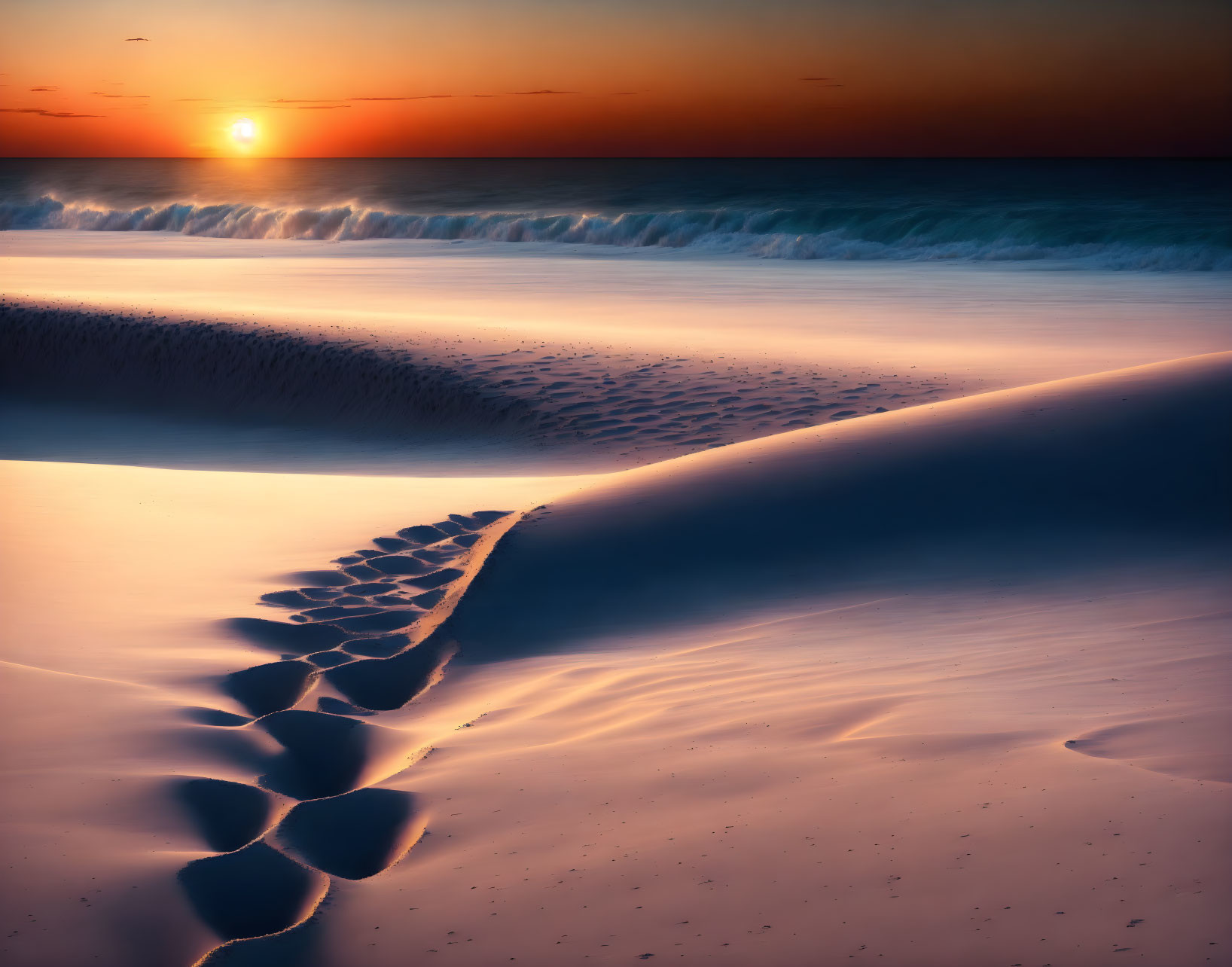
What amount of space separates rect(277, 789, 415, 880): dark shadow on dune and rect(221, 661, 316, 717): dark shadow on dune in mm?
796

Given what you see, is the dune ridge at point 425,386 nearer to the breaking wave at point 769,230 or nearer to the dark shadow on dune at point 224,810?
the dark shadow on dune at point 224,810

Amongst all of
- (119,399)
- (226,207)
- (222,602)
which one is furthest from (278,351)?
(226,207)

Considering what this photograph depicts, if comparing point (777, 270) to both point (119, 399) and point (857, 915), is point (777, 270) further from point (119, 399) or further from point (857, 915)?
point (857, 915)

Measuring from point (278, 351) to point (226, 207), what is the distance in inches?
1214

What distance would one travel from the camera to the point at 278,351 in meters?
11.4

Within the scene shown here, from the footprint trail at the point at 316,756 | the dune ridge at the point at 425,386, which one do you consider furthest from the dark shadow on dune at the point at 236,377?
the footprint trail at the point at 316,756

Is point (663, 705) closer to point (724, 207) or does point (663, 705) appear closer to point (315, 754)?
point (315, 754)

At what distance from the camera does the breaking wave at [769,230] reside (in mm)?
26578

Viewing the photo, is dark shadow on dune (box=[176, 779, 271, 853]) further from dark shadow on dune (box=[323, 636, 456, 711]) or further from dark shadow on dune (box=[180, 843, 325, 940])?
dark shadow on dune (box=[323, 636, 456, 711])

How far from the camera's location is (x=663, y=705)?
3.07m

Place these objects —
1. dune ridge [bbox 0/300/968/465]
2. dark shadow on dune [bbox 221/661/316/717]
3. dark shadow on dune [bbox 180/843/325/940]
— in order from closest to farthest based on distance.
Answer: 1. dark shadow on dune [bbox 180/843/325/940]
2. dark shadow on dune [bbox 221/661/316/717]
3. dune ridge [bbox 0/300/968/465]

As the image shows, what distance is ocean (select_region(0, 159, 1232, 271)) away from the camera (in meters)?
28.1

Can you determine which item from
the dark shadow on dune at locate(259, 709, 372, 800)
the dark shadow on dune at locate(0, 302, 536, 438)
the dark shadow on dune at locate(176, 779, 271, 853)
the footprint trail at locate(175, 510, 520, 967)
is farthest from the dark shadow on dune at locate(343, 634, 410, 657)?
the dark shadow on dune at locate(0, 302, 536, 438)

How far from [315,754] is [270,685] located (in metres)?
0.56
